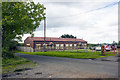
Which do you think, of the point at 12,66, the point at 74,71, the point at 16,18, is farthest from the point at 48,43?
the point at 74,71

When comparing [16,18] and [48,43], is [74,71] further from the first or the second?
[48,43]

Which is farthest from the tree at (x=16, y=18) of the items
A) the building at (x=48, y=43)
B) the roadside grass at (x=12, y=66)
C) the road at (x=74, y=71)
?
the building at (x=48, y=43)

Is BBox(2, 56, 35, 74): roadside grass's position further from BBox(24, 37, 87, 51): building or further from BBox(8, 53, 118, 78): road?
BBox(24, 37, 87, 51): building

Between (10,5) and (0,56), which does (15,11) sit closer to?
(10,5)

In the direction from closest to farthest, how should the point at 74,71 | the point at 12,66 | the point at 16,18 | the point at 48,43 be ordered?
1. the point at 74,71
2. the point at 12,66
3. the point at 16,18
4. the point at 48,43

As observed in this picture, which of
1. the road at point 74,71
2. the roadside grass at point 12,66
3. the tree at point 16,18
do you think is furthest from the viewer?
the tree at point 16,18

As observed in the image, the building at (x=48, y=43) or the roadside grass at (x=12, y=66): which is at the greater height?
the building at (x=48, y=43)

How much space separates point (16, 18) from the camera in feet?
54.2

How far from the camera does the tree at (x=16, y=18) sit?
16328 mm

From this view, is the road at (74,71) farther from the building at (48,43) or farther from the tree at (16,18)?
the building at (48,43)

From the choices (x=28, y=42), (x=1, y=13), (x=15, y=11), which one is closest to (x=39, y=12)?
(x=15, y=11)

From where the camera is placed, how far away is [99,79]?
24.2ft

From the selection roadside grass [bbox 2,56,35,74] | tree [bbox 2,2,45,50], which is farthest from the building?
roadside grass [bbox 2,56,35,74]

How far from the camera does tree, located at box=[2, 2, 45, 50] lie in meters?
16.3
